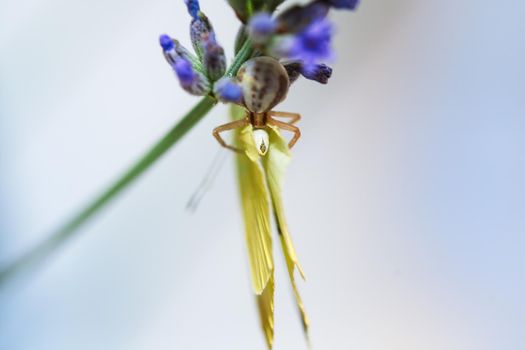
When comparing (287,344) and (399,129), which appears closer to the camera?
(287,344)

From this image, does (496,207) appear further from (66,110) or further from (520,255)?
(66,110)

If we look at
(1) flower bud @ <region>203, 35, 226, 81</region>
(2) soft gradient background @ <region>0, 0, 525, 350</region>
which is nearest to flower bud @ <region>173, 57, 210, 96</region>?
(1) flower bud @ <region>203, 35, 226, 81</region>

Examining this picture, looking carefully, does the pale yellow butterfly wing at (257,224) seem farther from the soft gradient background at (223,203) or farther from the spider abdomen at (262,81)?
the soft gradient background at (223,203)

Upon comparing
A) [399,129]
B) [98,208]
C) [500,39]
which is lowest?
[98,208]

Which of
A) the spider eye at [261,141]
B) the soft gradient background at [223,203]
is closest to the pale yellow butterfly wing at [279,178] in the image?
the spider eye at [261,141]

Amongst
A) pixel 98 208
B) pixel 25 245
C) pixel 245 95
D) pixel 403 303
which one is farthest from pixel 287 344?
pixel 245 95

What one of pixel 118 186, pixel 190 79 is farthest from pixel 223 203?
pixel 190 79

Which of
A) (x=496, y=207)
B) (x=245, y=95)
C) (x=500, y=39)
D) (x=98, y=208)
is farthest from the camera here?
(x=500, y=39)
